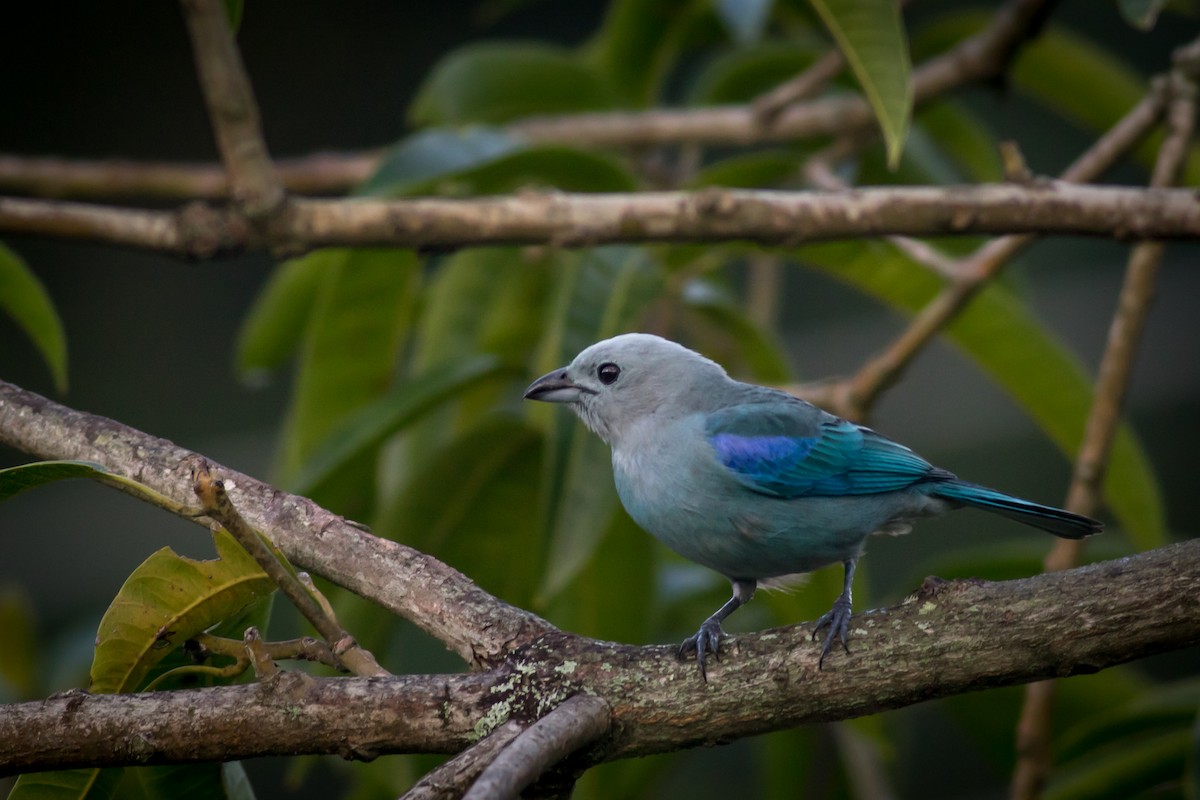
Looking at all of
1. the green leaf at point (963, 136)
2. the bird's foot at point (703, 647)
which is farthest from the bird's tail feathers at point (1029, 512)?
the green leaf at point (963, 136)

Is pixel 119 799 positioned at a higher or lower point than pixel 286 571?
lower

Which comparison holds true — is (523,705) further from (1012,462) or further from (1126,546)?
(1012,462)

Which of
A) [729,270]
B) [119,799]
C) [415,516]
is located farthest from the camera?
[729,270]

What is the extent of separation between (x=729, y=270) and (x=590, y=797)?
4.16m

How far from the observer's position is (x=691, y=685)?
170 centimetres

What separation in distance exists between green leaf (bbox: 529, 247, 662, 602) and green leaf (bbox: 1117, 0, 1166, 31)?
4.16ft

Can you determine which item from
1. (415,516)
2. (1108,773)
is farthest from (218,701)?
(1108,773)

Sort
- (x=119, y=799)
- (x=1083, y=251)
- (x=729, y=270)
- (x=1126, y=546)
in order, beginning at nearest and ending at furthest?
(x=119, y=799) → (x=1126, y=546) → (x=729, y=270) → (x=1083, y=251)

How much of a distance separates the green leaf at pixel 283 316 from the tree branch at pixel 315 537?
1.51 meters

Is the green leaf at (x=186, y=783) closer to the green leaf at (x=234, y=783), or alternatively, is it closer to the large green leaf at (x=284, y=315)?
the green leaf at (x=234, y=783)

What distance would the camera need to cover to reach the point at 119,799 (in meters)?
1.89

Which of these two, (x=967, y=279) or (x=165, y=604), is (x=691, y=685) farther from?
(x=967, y=279)

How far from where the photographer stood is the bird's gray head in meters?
2.76

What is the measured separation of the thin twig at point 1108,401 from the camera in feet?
9.12
